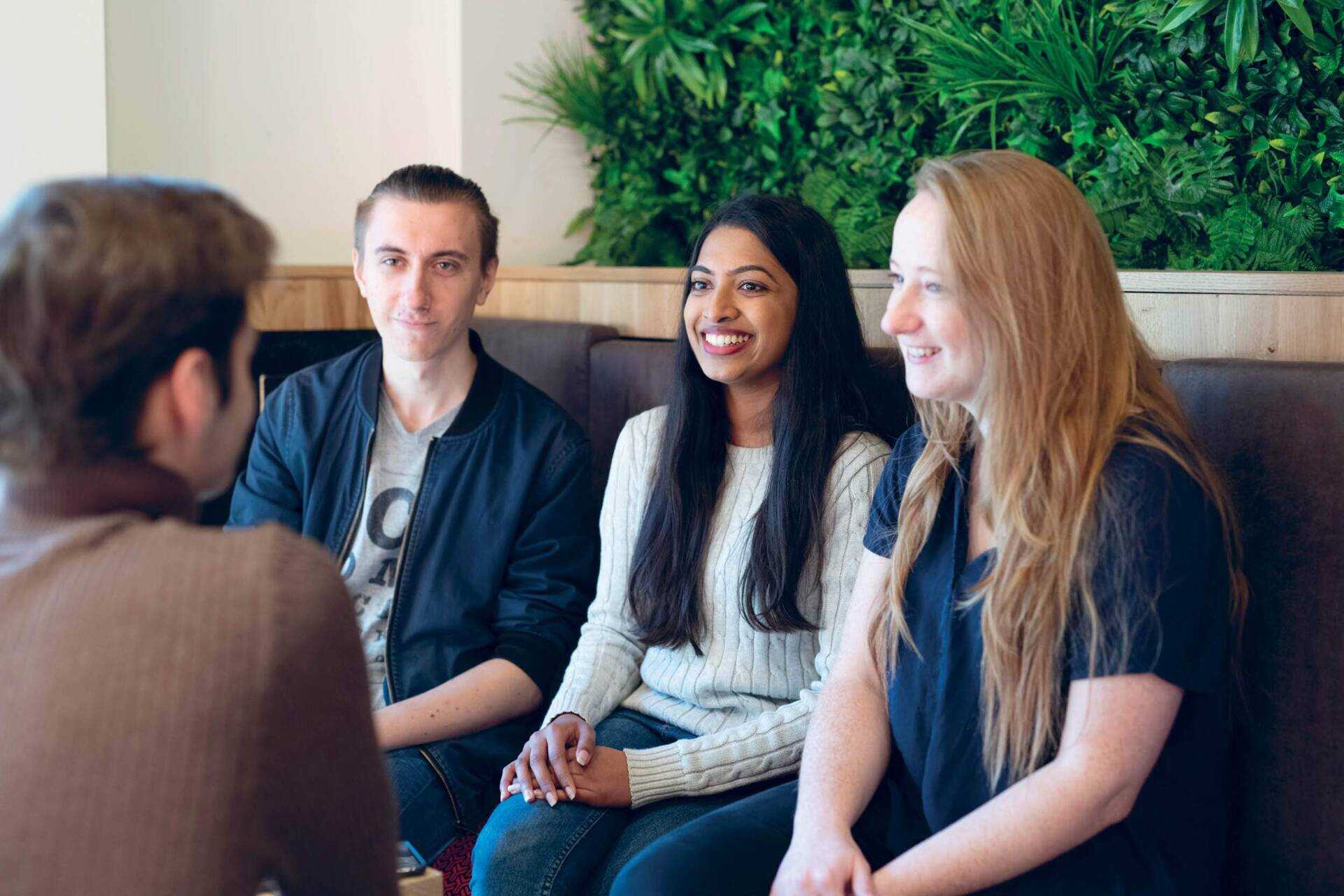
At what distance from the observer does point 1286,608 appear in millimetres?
1659

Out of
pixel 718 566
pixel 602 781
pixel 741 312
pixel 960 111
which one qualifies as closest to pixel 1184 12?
pixel 960 111

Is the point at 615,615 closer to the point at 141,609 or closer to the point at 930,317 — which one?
the point at 930,317

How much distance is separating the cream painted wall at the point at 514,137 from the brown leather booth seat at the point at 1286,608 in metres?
2.03

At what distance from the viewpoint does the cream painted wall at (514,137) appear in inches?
132

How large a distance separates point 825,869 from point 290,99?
257cm

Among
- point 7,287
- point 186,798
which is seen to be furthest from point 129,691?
point 7,287

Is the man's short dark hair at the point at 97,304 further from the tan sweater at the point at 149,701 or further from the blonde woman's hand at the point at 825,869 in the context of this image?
the blonde woman's hand at the point at 825,869

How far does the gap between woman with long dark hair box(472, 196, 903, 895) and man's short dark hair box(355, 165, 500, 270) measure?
1.45ft

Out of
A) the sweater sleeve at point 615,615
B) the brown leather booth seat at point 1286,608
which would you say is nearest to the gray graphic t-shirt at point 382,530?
the sweater sleeve at point 615,615

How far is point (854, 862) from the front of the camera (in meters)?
1.50

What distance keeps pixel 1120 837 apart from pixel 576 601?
1.06 m

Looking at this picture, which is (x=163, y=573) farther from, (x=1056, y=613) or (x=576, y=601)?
(x=576, y=601)

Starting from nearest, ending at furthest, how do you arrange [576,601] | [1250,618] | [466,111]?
[1250,618], [576,601], [466,111]

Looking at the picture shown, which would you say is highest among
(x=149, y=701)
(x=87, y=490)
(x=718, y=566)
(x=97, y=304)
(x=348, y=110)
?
(x=348, y=110)
